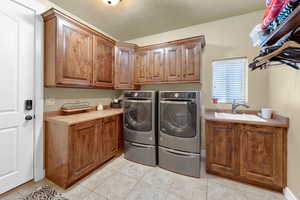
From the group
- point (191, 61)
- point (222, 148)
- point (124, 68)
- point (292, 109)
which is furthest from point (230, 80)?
point (124, 68)

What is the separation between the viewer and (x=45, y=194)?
158 cm

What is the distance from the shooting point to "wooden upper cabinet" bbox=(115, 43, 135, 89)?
108 inches

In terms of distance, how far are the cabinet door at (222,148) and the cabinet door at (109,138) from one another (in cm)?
161

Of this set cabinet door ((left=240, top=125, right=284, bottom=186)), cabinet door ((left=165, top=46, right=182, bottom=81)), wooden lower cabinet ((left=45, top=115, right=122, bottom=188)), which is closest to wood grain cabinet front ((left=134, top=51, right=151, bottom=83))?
cabinet door ((left=165, top=46, right=182, bottom=81))

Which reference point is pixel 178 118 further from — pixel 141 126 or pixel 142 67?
pixel 142 67

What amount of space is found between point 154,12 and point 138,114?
1799mm

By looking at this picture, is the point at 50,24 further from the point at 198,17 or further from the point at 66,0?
the point at 198,17

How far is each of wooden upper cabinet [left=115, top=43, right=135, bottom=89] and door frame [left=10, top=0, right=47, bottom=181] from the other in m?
1.24

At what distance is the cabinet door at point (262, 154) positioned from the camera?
62.7 inches

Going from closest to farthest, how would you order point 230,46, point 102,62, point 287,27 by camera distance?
1. point 287,27
2. point 230,46
3. point 102,62

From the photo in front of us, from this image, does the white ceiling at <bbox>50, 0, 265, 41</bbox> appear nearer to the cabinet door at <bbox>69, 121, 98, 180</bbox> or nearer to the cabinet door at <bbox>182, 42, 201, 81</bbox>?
the cabinet door at <bbox>182, 42, 201, 81</bbox>

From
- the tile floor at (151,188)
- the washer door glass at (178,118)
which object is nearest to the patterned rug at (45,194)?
the tile floor at (151,188)

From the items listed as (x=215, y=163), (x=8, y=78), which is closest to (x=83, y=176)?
(x=8, y=78)

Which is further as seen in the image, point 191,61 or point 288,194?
point 191,61
